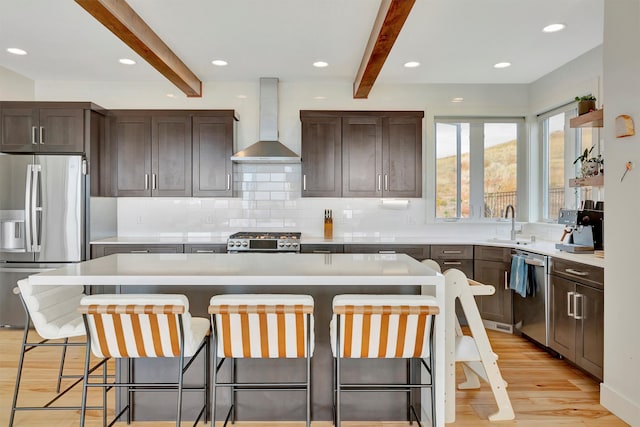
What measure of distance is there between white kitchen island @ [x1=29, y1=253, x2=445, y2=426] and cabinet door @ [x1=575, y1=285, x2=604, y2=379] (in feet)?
4.73

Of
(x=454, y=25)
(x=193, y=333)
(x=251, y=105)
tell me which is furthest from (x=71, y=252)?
(x=454, y=25)

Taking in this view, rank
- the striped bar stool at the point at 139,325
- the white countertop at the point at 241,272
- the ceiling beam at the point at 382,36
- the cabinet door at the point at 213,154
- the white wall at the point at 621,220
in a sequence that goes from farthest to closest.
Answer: the cabinet door at the point at 213,154
the ceiling beam at the point at 382,36
the white wall at the point at 621,220
the white countertop at the point at 241,272
the striped bar stool at the point at 139,325

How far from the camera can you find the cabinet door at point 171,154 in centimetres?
472

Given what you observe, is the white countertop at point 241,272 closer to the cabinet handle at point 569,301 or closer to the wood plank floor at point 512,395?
the wood plank floor at point 512,395

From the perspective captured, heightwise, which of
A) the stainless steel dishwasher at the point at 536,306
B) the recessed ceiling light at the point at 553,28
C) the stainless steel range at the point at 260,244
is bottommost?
the stainless steel dishwasher at the point at 536,306

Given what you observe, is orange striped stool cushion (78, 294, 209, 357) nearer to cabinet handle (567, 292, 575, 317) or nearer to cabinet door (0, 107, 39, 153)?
cabinet handle (567, 292, 575, 317)

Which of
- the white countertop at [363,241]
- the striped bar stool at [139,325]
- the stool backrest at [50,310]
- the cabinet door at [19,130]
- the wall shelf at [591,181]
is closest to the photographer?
the striped bar stool at [139,325]

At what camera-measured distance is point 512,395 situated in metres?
2.94

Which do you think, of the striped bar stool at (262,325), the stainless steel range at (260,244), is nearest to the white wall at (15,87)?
the stainless steel range at (260,244)

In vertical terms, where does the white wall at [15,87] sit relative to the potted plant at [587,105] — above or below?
above

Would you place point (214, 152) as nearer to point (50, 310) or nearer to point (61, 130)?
point (61, 130)

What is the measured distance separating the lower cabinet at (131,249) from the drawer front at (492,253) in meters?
3.19

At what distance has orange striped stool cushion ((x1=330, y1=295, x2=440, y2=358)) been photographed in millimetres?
1935

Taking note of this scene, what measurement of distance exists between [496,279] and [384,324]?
2867 mm
